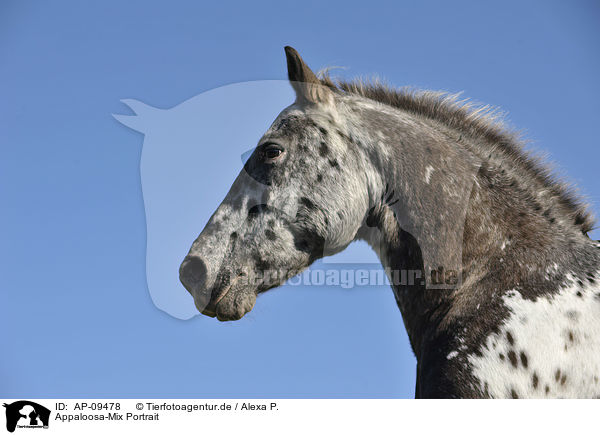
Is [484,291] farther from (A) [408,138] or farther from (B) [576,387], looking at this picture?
(A) [408,138]

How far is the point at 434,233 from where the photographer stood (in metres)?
3.73

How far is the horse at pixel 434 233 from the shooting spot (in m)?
3.31

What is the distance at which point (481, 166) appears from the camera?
4039mm

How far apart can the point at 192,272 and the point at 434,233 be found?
1.78m

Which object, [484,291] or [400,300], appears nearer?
[484,291]

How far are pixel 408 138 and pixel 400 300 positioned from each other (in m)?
1.22

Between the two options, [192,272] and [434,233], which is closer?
[434,233]
